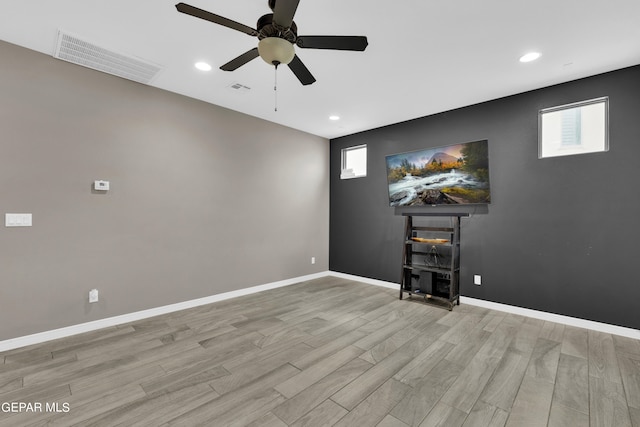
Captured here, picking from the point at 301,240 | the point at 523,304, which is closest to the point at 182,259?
the point at 301,240

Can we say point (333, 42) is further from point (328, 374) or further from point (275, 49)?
point (328, 374)

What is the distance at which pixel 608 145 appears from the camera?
305 cm

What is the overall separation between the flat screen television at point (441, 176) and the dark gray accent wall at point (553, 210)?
12cm

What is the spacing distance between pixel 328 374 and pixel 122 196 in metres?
2.96

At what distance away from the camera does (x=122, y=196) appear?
326 centimetres

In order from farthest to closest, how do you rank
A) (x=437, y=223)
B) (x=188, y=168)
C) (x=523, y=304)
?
(x=437, y=223)
(x=188, y=168)
(x=523, y=304)

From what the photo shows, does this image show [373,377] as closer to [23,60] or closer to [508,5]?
[508,5]

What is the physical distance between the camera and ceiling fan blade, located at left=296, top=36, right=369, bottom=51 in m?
1.82

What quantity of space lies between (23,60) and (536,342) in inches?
224

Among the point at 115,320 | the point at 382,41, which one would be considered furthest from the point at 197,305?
the point at 382,41

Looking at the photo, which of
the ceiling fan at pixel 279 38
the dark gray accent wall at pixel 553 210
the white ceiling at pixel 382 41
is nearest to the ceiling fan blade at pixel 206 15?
the ceiling fan at pixel 279 38

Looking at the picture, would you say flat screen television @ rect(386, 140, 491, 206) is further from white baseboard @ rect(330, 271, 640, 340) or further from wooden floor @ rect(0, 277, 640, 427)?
wooden floor @ rect(0, 277, 640, 427)

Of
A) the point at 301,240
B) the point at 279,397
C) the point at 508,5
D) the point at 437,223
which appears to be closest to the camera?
the point at 279,397

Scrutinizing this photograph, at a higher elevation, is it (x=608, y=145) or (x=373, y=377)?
(x=608, y=145)
